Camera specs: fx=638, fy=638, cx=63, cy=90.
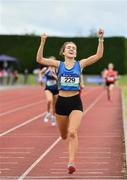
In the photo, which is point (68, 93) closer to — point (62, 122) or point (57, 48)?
point (62, 122)

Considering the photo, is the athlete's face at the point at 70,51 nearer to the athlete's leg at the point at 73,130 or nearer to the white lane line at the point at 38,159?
the athlete's leg at the point at 73,130

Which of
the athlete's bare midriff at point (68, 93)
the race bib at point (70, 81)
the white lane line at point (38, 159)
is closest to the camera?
the white lane line at point (38, 159)

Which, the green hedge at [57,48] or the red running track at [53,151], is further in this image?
the green hedge at [57,48]

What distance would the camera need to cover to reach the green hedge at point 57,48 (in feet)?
212

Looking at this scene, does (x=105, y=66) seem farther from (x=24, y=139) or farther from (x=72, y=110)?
(x=72, y=110)

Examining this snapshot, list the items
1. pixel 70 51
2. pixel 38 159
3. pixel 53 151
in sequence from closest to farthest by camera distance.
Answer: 1. pixel 70 51
2. pixel 38 159
3. pixel 53 151

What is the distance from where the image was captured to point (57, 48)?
212 ft

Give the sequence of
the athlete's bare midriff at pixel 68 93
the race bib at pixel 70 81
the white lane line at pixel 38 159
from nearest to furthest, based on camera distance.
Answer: the white lane line at pixel 38 159 → the race bib at pixel 70 81 → the athlete's bare midriff at pixel 68 93

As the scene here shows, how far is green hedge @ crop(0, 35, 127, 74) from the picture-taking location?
Result: 6469cm

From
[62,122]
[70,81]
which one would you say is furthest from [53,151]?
[70,81]

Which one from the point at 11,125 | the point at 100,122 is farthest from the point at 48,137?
the point at 100,122

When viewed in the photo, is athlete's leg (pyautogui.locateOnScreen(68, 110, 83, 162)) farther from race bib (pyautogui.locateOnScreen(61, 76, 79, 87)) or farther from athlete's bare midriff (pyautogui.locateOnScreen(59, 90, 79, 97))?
race bib (pyautogui.locateOnScreen(61, 76, 79, 87))

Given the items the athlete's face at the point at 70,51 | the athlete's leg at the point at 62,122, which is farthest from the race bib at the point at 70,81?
the athlete's leg at the point at 62,122

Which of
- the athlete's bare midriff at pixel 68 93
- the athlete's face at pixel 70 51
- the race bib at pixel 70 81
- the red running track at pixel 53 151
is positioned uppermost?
the athlete's face at pixel 70 51
